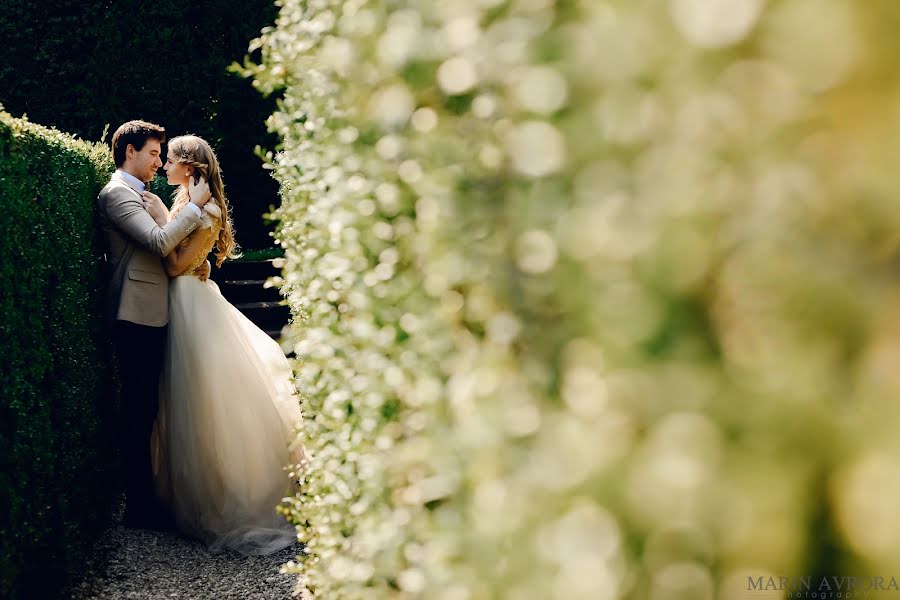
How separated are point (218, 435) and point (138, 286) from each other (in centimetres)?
107

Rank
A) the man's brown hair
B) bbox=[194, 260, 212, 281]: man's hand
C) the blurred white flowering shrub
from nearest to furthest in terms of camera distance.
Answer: the blurred white flowering shrub → the man's brown hair → bbox=[194, 260, 212, 281]: man's hand

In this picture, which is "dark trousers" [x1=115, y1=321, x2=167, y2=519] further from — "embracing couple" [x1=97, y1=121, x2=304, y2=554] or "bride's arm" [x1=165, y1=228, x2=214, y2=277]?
"bride's arm" [x1=165, y1=228, x2=214, y2=277]

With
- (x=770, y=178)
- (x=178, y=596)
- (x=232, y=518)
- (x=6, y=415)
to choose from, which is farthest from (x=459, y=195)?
(x=232, y=518)

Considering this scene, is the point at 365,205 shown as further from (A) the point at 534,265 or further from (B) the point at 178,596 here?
(B) the point at 178,596

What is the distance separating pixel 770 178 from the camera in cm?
81

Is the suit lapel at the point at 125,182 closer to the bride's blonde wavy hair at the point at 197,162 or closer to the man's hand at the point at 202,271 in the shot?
the bride's blonde wavy hair at the point at 197,162

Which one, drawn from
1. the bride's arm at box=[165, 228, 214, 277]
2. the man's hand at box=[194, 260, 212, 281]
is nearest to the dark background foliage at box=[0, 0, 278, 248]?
the man's hand at box=[194, 260, 212, 281]

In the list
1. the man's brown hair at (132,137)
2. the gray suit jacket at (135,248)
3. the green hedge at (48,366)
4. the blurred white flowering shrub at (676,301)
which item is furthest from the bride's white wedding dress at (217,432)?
the blurred white flowering shrub at (676,301)

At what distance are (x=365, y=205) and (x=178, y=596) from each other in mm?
3200

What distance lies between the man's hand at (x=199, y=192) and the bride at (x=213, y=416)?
26 millimetres

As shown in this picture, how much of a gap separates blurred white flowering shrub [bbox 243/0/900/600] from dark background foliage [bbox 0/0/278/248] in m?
12.3

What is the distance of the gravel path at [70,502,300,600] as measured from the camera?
14.5 feet

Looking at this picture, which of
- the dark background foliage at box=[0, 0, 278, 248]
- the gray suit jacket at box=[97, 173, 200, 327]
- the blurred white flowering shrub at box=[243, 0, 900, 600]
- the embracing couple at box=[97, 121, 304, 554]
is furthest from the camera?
the dark background foliage at box=[0, 0, 278, 248]

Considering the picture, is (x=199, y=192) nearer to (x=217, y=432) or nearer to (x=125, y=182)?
(x=125, y=182)
